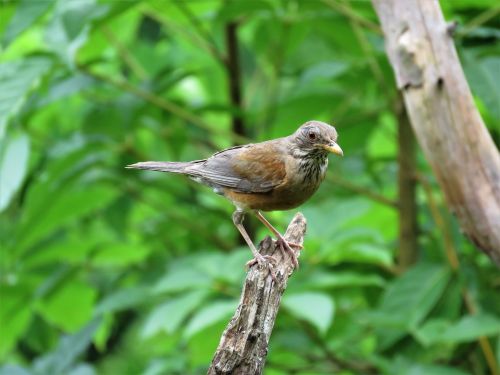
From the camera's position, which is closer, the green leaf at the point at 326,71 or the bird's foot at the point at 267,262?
the bird's foot at the point at 267,262

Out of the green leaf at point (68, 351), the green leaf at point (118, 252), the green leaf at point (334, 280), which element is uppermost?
the green leaf at point (118, 252)

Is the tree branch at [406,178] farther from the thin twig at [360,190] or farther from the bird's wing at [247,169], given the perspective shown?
the bird's wing at [247,169]

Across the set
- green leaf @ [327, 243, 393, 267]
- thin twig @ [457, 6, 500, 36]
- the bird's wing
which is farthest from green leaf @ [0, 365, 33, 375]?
thin twig @ [457, 6, 500, 36]

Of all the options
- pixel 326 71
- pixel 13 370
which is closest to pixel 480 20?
pixel 326 71

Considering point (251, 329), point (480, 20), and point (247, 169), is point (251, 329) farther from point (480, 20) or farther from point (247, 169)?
point (480, 20)

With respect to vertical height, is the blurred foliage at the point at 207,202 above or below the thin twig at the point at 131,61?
below

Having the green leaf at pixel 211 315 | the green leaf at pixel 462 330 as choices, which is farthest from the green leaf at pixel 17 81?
the green leaf at pixel 462 330

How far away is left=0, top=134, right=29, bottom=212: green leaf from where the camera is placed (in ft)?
13.3

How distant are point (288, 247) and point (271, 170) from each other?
1.66ft

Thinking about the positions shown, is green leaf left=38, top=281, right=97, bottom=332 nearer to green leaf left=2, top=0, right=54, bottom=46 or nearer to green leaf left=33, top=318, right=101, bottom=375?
green leaf left=33, top=318, right=101, bottom=375

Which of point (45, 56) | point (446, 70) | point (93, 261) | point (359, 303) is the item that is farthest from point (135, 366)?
point (446, 70)

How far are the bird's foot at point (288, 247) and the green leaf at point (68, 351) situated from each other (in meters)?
1.43

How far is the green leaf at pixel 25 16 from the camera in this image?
399 cm

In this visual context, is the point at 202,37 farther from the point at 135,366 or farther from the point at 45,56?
the point at 135,366
